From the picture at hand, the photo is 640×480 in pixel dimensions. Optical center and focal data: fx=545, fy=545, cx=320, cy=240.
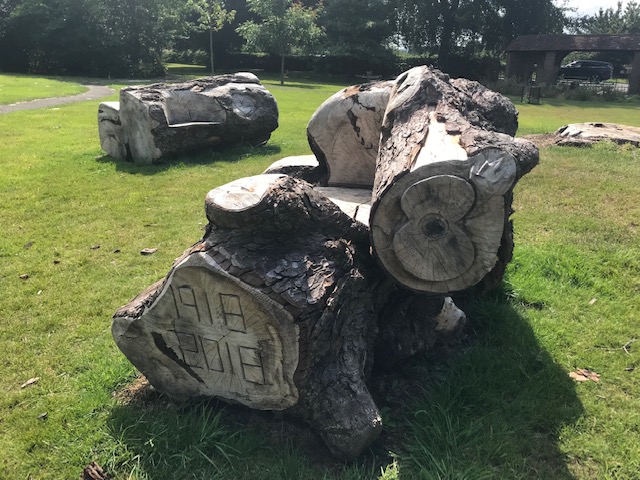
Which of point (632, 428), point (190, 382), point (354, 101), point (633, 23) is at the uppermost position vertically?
point (633, 23)

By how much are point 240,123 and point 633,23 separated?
5706 cm

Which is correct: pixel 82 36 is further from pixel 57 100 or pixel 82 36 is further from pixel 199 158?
pixel 199 158

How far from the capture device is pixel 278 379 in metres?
2.42

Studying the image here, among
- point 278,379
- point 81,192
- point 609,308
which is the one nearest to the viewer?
point 278,379

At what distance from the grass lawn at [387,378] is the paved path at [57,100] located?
31.1ft

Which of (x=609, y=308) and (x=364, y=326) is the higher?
(x=364, y=326)

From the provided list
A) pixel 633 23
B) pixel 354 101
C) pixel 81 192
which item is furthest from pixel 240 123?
pixel 633 23

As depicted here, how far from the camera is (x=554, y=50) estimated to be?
27.6 metres

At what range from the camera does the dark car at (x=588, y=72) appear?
36.0 metres

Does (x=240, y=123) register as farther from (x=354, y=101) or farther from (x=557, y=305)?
(x=557, y=305)

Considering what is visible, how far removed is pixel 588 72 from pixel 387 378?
39298mm

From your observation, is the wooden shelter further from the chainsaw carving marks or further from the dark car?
the chainsaw carving marks

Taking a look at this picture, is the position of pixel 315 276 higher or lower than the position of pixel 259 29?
lower

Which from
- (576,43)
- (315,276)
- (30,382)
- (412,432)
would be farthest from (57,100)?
(576,43)
